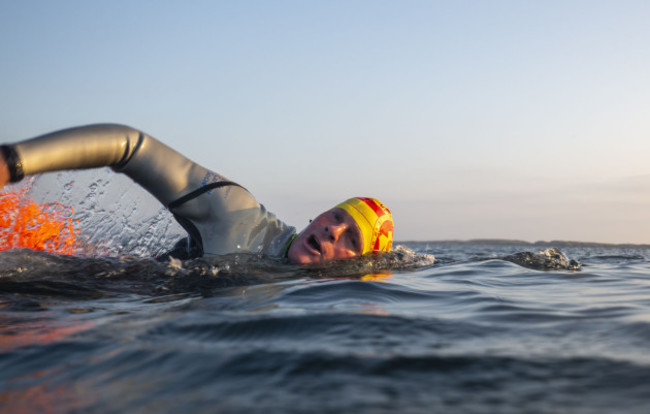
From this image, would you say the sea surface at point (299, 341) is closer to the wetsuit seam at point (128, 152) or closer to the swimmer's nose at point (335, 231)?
the swimmer's nose at point (335, 231)

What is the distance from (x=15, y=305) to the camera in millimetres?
3311

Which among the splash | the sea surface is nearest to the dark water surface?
the sea surface

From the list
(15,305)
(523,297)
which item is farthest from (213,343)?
(523,297)

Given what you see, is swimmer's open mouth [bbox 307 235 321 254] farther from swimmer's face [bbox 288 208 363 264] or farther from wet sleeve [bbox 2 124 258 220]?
wet sleeve [bbox 2 124 258 220]

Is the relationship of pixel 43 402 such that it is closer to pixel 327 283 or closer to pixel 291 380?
pixel 291 380

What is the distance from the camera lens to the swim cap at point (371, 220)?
218 inches

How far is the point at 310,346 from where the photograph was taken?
222cm

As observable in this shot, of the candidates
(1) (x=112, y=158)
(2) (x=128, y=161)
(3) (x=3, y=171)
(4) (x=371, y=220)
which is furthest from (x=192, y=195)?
(4) (x=371, y=220)

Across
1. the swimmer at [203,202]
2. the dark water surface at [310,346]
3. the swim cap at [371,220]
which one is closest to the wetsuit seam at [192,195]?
the swimmer at [203,202]

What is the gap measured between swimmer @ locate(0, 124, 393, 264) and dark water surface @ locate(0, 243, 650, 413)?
2.34ft

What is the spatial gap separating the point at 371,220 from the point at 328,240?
658mm

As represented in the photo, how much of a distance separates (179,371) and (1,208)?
12.6 ft

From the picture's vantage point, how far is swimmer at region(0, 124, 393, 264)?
12.8ft

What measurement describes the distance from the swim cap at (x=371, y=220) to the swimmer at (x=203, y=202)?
0.01 metres
